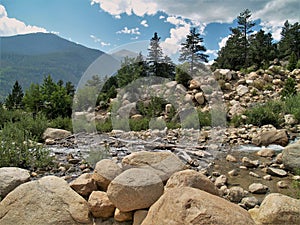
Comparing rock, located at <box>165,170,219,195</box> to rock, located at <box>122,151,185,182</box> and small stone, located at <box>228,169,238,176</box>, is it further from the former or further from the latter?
small stone, located at <box>228,169,238,176</box>

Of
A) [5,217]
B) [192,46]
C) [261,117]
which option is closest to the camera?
[5,217]

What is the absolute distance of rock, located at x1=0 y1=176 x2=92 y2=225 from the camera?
2389mm

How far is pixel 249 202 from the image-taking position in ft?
9.77

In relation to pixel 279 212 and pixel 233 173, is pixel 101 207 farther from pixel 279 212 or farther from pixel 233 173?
pixel 233 173

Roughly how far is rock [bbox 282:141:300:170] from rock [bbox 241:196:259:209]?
1484mm

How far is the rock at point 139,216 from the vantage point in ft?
7.97

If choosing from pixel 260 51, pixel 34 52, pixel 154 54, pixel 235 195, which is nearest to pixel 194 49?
pixel 154 54

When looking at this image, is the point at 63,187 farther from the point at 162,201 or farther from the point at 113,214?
the point at 162,201

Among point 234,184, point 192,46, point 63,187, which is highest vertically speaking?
point 192,46

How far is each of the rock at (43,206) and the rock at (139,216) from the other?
18.5 inches

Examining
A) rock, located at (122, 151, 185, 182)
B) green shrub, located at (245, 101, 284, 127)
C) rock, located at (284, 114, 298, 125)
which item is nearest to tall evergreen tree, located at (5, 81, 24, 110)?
green shrub, located at (245, 101, 284, 127)

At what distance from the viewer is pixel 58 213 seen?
2428 mm

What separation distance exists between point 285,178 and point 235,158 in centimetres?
113

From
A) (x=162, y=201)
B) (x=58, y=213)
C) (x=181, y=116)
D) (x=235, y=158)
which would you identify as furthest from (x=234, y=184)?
(x=181, y=116)
